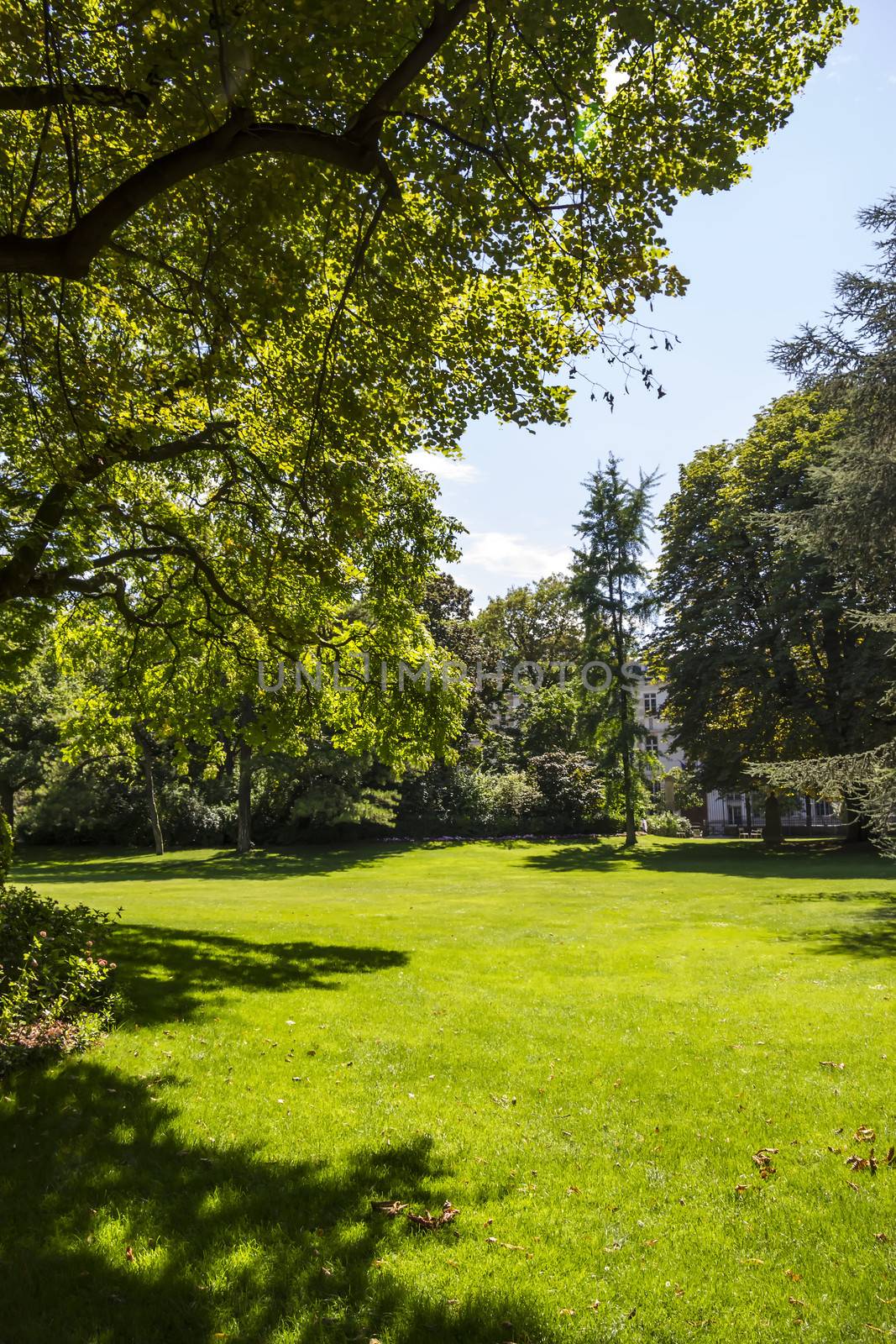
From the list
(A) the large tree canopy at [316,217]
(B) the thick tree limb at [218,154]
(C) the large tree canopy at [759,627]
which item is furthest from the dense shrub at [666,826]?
(B) the thick tree limb at [218,154]

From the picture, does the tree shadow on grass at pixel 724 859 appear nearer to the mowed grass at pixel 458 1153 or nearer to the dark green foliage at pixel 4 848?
the mowed grass at pixel 458 1153

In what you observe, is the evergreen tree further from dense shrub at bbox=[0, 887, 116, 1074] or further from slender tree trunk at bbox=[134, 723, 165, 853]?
dense shrub at bbox=[0, 887, 116, 1074]

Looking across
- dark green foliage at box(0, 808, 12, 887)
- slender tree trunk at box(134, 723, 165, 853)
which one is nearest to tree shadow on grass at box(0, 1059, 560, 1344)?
dark green foliage at box(0, 808, 12, 887)

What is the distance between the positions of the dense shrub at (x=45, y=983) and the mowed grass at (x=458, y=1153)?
32 cm

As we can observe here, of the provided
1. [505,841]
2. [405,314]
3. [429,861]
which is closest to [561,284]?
[405,314]

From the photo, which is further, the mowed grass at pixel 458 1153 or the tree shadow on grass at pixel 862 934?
the tree shadow on grass at pixel 862 934

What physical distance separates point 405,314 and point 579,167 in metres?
2.39

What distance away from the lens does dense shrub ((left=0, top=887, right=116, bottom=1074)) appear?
636cm

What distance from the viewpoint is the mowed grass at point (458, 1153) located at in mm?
3678

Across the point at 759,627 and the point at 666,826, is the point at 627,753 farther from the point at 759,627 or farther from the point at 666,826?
the point at 666,826

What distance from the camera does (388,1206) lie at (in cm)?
451

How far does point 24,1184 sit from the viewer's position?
4578mm

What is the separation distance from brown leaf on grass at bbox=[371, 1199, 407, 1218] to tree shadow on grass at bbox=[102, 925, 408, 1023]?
399 centimetres

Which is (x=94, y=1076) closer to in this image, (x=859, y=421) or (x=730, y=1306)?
(x=730, y=1306)
